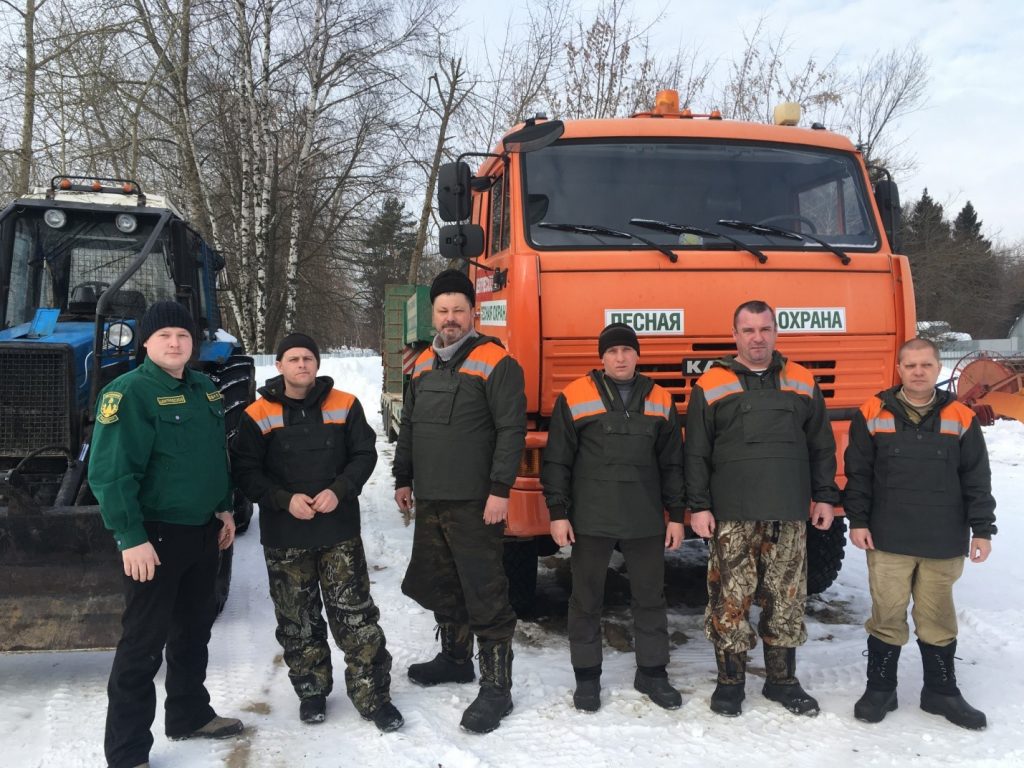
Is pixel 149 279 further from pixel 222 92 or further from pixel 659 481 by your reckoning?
pixel 222 92

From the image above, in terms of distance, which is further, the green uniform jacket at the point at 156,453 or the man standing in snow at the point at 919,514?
the man standing in snow at the point at 919,514

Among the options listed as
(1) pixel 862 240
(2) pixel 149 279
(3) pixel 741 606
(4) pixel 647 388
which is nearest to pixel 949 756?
(3) pixel 741 606

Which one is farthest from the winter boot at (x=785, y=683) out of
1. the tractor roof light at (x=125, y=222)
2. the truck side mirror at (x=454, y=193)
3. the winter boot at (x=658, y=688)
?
the tractor roof light at (x=125, y=222)

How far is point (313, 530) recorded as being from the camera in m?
3.14

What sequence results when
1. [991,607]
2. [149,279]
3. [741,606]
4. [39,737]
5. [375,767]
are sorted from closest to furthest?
[375,767] → [39,737] → [741,606] → [991,607] → [149,279]

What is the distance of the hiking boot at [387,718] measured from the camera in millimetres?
3129

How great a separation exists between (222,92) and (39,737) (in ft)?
52.6

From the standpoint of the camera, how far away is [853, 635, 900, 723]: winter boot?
10.7 ft

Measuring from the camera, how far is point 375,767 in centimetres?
286

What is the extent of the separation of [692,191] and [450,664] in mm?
2816

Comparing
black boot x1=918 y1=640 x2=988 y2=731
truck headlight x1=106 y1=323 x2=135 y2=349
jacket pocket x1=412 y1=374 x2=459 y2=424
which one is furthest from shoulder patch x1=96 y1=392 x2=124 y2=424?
black boot x1=918 y1=640 x2=988 y2=731

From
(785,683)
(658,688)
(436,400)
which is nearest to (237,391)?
(436,400)

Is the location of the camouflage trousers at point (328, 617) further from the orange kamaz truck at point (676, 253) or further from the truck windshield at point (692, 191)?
the truck windshield at point (692, 191)

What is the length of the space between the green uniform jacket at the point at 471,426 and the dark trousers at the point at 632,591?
0.56 metres
